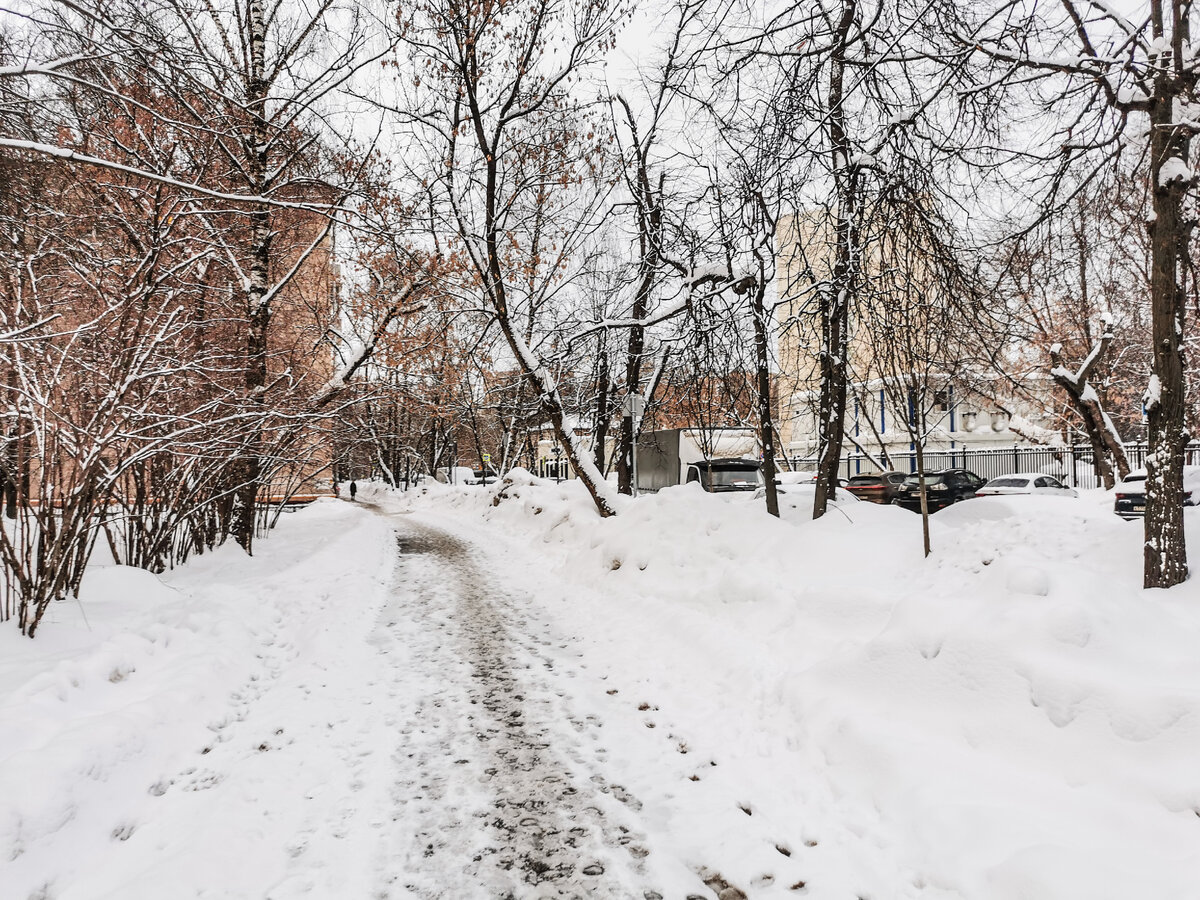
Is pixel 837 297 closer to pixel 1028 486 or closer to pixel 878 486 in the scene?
pixel 878 486

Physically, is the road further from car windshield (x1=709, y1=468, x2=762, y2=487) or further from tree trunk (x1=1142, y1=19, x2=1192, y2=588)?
car windshield (x1=709, y1=468, x2=762, y2=487)

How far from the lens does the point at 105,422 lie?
5359 mm

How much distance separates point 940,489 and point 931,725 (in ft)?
64.9

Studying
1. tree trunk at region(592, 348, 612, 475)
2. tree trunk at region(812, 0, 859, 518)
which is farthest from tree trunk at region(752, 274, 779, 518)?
tree trunk at region(592, 348, 612, 475)

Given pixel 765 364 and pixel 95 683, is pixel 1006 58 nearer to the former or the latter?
pixel 765 364

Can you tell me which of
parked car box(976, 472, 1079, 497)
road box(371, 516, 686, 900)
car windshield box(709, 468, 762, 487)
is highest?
car windshield box(709, 468, 762, 487)

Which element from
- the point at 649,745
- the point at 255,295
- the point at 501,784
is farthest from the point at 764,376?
the point at 255,295

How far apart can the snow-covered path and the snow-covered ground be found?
0.02m

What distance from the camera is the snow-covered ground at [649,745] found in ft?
8.97

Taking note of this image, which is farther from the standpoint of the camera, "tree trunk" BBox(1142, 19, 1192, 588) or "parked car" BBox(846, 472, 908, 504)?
"parked car" BBox(846, 472, 908, 504)

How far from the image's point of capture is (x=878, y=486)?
19141 mm

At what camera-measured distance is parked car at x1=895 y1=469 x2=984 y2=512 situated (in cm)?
1938

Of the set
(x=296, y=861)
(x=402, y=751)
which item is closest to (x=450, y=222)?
(x=402, y=751)

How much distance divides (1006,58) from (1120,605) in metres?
4.54
